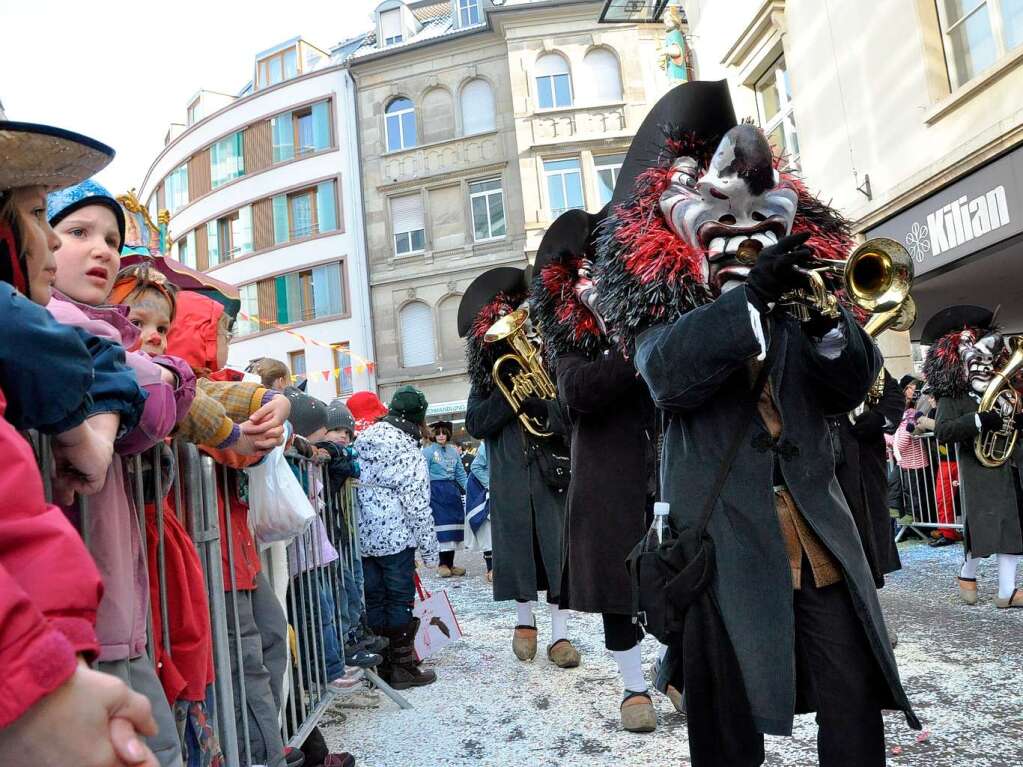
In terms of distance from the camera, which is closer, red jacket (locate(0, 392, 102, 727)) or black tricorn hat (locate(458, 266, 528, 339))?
red jacket (locate(0, 392, 102, 727))

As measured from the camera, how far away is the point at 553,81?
82.1ft

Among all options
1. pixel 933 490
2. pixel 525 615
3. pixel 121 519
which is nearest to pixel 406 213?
pixel 933 490

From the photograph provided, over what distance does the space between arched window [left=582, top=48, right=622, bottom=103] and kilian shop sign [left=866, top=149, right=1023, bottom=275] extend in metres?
16.4

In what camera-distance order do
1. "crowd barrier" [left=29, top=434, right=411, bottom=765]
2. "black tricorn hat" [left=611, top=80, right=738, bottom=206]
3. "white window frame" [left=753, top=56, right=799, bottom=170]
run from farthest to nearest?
"white window frame" [left=753, top=56, right=799, bottom=170], "black tricorn hat" [left=611, top=80, right=738, bottom=206], "crowd barrier" [left=29, top=434, right=411, bottom=765]

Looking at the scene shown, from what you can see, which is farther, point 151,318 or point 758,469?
point 151,318

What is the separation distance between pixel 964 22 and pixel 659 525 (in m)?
8.69

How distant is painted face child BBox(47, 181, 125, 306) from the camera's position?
81.0 inches

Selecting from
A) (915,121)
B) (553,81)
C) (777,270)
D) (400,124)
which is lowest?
(777,270)

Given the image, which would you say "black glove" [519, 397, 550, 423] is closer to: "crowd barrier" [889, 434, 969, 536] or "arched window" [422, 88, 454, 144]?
"crowd barrier" [889, 434, 969, 536]

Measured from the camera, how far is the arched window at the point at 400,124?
26438 millimetres

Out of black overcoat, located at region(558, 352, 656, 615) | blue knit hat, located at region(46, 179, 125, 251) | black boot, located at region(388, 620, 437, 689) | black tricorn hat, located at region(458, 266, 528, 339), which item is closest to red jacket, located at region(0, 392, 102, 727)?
blue knit hat, located at region(46, 179, 125, 251)

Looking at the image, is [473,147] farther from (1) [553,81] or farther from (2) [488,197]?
(1) [553,81]

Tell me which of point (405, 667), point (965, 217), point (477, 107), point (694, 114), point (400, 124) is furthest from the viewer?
point (400, 124)

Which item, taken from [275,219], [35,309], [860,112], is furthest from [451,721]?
[275,219]
